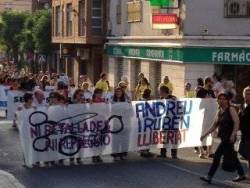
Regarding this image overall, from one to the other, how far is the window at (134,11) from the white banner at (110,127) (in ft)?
53.2

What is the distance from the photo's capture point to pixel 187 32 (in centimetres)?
2491

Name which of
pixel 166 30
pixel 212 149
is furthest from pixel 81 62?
pixel 212 149

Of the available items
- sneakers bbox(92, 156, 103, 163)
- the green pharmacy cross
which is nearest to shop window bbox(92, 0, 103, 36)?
the green pharmacy cross

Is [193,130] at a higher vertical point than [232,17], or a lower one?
lower

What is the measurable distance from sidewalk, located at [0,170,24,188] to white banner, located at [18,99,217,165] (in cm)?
121

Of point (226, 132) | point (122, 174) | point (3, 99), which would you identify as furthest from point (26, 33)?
point (226, 132)

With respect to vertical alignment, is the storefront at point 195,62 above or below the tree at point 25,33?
below

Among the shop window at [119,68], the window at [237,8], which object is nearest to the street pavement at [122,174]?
the window at [237,8]

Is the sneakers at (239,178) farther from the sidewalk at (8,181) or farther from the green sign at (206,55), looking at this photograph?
the green sign at (206,55)

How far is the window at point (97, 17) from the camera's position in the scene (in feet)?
121

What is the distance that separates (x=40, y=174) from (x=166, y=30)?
50.3 feet

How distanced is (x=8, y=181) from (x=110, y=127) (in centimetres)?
316

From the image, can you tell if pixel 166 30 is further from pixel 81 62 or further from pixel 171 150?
pixel 81 62

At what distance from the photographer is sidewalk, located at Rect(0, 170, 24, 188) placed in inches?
414
